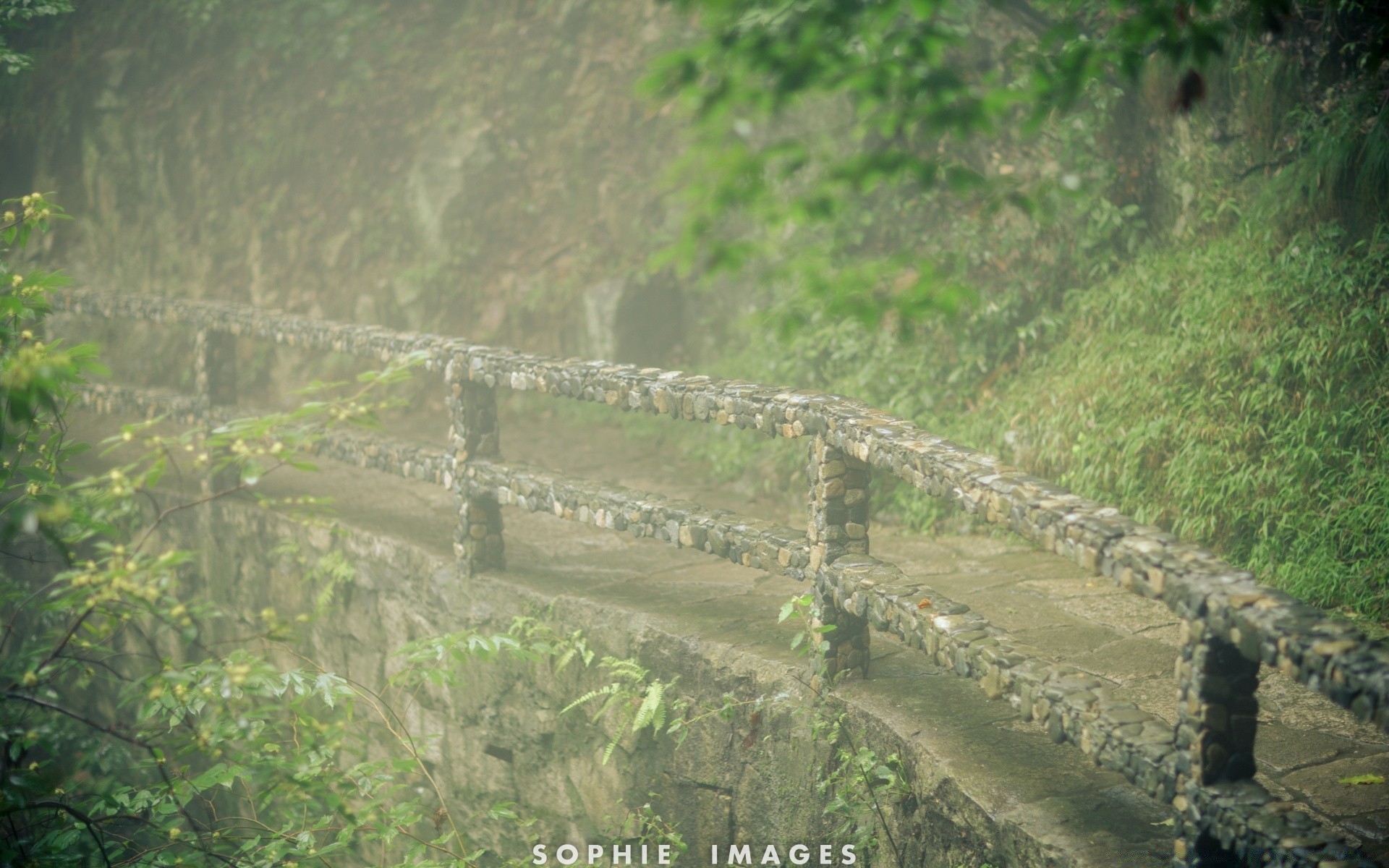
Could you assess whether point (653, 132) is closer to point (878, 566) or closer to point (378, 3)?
point (378, 3)

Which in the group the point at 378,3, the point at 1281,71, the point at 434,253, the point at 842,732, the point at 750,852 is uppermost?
the point at 378,3

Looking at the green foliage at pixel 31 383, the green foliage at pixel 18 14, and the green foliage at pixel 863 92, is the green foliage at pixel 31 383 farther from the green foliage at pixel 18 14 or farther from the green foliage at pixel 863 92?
the green foliage at pixel 18 14

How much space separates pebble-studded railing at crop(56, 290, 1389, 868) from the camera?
2.25 m

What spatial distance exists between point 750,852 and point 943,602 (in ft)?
4.49

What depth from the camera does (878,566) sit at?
3.69m

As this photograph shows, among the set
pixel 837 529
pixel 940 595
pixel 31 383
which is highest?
pixel 31 383

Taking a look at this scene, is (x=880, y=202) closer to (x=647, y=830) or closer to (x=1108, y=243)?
(x=1108, y=243)

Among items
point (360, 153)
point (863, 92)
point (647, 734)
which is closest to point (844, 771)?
point (647, 734)

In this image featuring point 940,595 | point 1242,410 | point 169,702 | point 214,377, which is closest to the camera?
point 940,595

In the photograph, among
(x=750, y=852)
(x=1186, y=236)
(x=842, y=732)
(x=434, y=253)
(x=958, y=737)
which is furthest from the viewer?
(x=434, y=253)

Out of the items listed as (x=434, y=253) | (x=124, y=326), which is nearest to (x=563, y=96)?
(x=434, y=253)

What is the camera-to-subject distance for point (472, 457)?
17.6 ft

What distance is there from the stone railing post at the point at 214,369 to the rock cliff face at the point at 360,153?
237 cm

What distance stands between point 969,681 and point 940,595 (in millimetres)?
536
